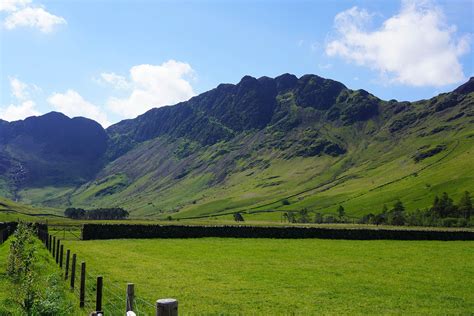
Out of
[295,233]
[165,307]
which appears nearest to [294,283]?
[165,307]

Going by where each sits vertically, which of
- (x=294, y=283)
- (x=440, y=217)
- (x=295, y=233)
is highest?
(x=295, y=233)

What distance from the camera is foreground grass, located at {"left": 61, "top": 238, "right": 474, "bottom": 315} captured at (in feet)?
70.2

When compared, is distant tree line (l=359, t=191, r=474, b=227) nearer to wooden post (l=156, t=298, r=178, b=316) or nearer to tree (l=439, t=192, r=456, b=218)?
tree (l=439, t=192, r=456, b=218)

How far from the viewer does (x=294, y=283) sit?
90.6 feet

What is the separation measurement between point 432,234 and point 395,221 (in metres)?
98.4

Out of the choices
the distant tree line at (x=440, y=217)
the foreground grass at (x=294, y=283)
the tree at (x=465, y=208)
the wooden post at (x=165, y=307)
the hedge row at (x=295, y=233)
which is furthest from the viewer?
the tree at (x=465, y=208)

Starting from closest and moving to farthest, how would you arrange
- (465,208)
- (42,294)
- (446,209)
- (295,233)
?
1. (42,294)
2. (295,233)
3. (465,208)
4. (446,209)

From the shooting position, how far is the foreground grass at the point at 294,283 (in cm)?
2139

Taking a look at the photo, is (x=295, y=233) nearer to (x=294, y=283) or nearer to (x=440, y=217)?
(x=294, y=283)

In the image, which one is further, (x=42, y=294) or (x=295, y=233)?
(x=295, y=233)

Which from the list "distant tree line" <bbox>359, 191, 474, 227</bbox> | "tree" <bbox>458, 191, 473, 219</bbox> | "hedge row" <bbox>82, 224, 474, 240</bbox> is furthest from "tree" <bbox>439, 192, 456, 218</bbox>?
"hedge row" <bbox>82, 224, 474, 240</bbox>

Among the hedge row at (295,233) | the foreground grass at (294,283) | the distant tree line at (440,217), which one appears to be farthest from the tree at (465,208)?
the foreground grass at (294,283)

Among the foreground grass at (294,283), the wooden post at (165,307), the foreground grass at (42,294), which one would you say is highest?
the wooden post at (165,307)

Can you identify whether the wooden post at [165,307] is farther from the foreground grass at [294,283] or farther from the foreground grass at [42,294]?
the foreground grass at [294,283]
